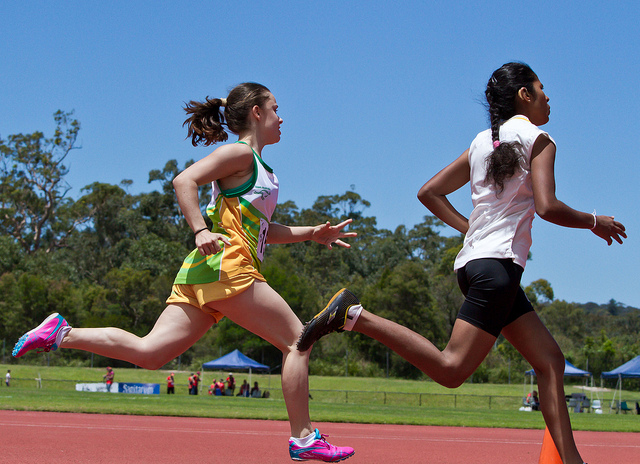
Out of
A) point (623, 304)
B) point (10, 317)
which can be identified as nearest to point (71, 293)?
point (10, 317)

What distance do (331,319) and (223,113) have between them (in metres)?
1.72

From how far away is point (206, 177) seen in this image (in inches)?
159

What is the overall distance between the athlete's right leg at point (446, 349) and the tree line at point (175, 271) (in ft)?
166

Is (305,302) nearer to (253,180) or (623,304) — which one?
(253,180)

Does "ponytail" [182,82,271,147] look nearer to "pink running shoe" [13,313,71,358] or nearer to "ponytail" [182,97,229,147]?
"ponytail" [182,97,229,147]

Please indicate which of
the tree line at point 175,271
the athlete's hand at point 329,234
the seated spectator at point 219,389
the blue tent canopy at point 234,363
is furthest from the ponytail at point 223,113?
the tree line at point 175,271

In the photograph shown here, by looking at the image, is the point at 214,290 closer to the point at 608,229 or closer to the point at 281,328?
the point at 281,328

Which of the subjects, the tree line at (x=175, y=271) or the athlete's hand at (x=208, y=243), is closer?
the athlete's hand at (x=208, y=243)

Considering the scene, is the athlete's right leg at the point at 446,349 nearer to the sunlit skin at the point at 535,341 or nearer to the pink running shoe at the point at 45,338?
the sunlit skin at the point at 535,341

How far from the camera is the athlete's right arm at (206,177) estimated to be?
384 centimetres

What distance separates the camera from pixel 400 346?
3.81 m

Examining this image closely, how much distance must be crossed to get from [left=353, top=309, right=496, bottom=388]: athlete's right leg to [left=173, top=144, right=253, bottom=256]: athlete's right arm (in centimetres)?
94

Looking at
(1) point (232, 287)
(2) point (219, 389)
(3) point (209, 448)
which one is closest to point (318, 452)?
(1) point (232, 287)

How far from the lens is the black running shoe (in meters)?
3.76
